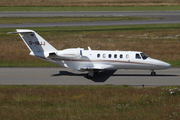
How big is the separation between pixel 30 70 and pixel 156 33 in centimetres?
2684

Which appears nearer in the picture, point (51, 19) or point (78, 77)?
point (78, 77)

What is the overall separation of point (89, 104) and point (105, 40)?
94.7 ft

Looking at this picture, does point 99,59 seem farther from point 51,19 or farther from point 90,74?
point 51,19

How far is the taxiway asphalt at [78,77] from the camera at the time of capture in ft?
76.5

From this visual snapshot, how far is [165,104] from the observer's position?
15.3 m

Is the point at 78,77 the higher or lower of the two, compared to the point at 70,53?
lower

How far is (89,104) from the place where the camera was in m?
15.3

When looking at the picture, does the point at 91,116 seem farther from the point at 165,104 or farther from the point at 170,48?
the point at 170,48

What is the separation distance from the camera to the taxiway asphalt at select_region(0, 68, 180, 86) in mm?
23328

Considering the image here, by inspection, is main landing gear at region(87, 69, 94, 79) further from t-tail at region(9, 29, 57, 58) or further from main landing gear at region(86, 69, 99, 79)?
t-tail at region(9, 29, 57, 58)

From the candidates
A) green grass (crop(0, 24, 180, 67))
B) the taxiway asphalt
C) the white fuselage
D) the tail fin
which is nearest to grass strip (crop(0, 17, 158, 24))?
green grass (crop(0, 24, 180, 67))

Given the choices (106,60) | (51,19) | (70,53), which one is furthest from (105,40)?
(51,19)

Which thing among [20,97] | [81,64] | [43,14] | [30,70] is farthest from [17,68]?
[43,14]

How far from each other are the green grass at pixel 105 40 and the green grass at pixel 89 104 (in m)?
13.3
